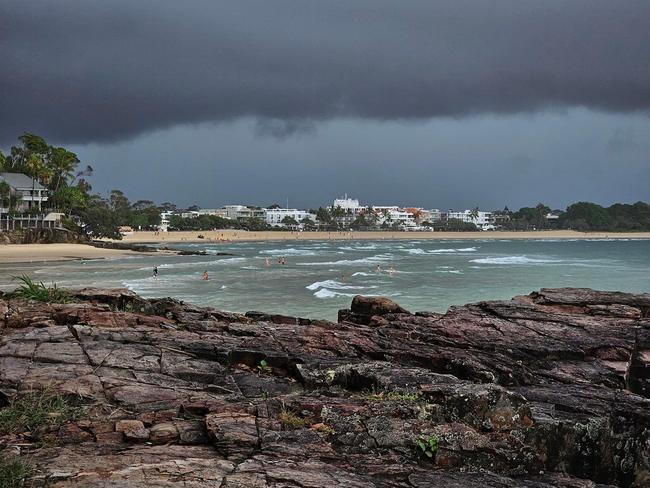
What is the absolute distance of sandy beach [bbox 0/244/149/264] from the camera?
6603cm

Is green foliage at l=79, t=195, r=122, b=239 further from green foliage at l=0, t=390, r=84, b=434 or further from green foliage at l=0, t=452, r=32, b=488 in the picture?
green foliage at l=0, t=452, r=32, b=488

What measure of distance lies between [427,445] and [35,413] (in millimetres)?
4945

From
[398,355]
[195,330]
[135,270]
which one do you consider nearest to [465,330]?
[398,355]

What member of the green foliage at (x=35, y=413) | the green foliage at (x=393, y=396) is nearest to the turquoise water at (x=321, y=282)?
the green foliage at (x=393, y=396)

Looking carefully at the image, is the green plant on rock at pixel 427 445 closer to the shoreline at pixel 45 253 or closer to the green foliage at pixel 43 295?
the green foliage at pixel 43 295

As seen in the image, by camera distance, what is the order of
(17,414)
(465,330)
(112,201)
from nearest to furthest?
(17,414), (465,330), (112,201)

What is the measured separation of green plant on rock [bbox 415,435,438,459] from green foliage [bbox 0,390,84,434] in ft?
14.3

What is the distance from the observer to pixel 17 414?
699 centimetres

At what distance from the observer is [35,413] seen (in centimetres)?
697

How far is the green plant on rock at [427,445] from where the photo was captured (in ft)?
21.7

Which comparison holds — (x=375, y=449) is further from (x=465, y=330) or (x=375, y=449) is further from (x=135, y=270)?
(x=135, y=270)

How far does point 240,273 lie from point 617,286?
33.8m

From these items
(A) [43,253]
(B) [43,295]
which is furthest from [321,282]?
(A) [43,253]

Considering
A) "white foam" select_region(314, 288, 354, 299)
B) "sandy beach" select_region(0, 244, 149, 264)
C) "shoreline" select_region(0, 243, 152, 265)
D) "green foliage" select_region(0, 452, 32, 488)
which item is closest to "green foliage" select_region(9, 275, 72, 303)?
"green foliage" select_region(0, 452, 32, 488)
